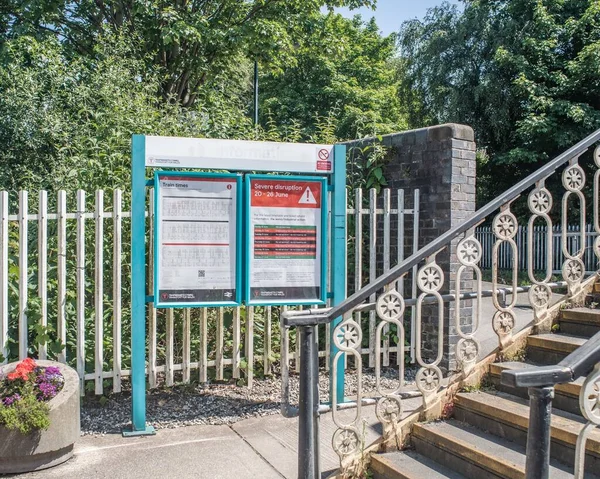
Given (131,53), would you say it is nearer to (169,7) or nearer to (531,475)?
(169,7)

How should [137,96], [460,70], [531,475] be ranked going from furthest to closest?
[460,70], [137,96], [531,475]

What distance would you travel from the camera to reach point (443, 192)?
231 inches

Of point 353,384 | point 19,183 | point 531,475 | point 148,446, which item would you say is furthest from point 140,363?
point 19,183

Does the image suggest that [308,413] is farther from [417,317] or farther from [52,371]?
[52,371]

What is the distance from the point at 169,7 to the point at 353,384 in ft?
28.7

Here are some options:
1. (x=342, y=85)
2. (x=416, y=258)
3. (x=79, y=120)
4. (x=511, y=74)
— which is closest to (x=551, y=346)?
(x=416, y=258)

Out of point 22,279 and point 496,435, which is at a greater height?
point 22,279

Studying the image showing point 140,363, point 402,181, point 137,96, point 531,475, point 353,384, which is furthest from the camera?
point 137,96

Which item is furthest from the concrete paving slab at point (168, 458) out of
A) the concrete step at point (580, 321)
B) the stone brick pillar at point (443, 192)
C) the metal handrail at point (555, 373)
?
the stone brick pillar at point (443, 192)

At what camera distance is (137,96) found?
700cm

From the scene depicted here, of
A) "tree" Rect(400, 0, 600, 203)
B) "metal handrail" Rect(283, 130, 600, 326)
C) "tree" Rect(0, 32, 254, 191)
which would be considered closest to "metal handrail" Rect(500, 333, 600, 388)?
"metal handrail" Rect(283, 130, 600, 326)

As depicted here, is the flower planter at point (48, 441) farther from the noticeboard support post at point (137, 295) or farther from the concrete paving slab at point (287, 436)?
the concrete paving slab at point (287, 436)

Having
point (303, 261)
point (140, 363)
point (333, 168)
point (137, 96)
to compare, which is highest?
point (137, 96)

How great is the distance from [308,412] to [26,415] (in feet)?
6.17
